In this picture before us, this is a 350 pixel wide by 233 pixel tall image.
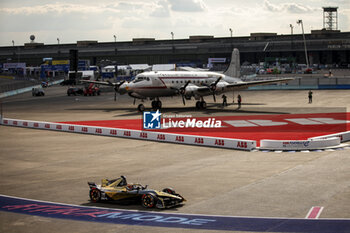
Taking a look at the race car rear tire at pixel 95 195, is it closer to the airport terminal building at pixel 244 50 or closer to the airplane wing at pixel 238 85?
the airplane wing at pixel 238 85

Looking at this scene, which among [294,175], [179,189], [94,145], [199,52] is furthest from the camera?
[199,52]

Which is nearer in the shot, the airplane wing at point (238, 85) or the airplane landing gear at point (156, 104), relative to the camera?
the airplane wing at point (238, 85)

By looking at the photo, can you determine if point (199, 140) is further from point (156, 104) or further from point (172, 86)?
point (156, 104)

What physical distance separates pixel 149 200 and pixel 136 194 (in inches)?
33.2

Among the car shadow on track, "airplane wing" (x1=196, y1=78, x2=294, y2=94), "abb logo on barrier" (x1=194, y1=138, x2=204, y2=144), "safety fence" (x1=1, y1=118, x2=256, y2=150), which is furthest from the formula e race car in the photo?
"airplane wing" (x1=196, y1=78, x2=294, y2=94)

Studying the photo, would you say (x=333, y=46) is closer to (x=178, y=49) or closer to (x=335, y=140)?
(x=178, y=49)

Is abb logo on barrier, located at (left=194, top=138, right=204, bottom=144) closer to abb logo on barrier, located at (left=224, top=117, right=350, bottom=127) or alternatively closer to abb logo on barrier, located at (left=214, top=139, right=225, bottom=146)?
abb logo on barrier, located at (left=214, top=139, right=225, bottom=146)

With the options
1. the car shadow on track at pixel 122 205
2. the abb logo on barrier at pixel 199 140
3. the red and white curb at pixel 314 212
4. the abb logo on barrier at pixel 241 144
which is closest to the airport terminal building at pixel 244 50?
the abb logo on barrier at pixel 199 140

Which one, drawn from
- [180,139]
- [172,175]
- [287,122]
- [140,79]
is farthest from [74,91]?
[172,175]

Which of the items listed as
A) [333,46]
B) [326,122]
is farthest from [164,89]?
[333,46]

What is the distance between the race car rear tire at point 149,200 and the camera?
70.3 ft

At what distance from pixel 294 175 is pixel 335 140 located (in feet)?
34.6

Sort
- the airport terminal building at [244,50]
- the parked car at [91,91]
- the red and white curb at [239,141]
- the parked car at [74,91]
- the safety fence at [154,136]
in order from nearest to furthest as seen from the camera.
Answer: the red and white curb at [239,141] < the safety fence at [154,136] < the parked car at [91,91] < the parked car at [74,91] < the airport terminal building at [244,50]

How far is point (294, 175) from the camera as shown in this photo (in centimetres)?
2795
